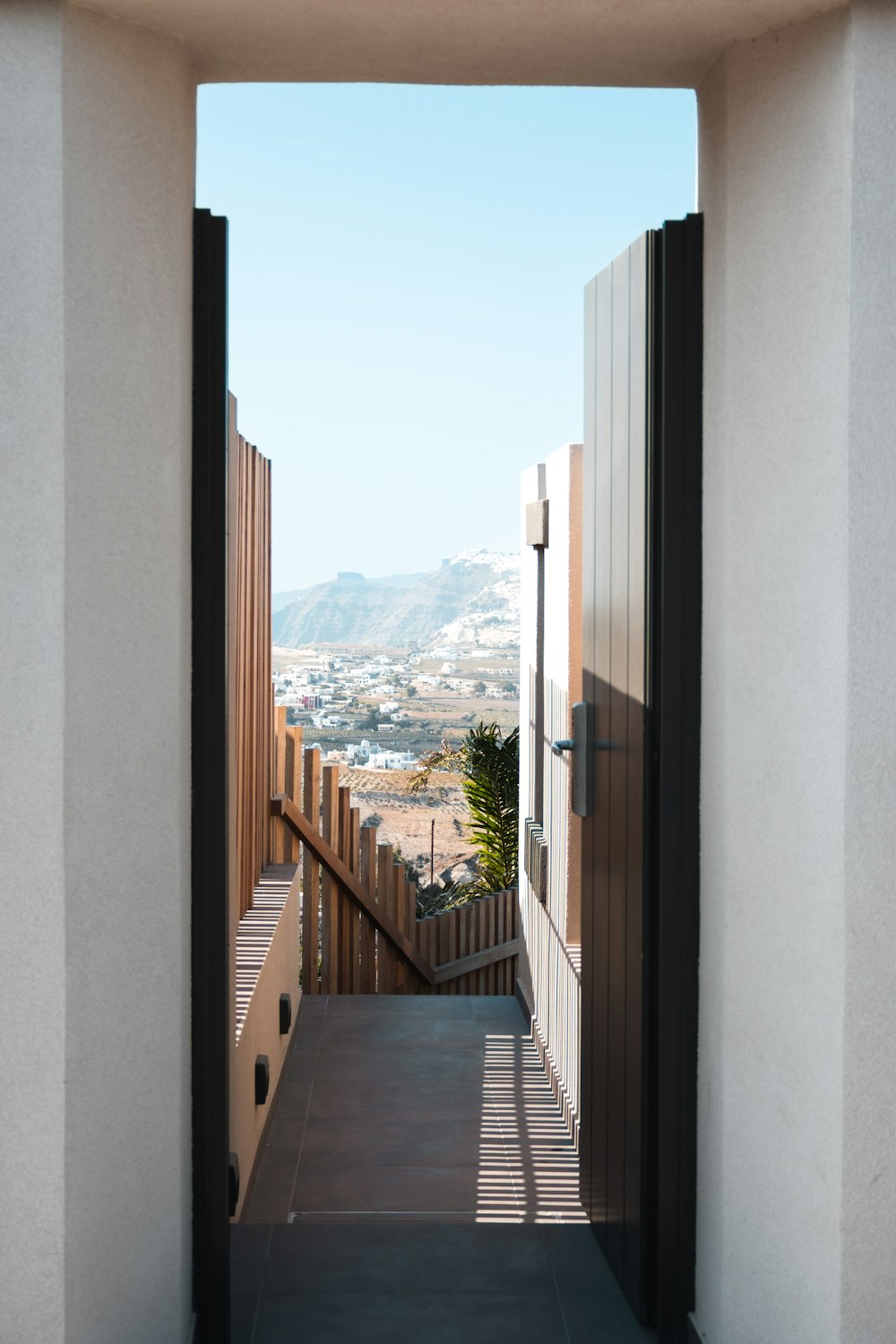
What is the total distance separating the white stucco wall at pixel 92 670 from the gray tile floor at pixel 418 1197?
0.57 metres

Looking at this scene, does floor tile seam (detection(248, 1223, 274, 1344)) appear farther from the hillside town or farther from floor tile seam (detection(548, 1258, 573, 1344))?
the hillside town

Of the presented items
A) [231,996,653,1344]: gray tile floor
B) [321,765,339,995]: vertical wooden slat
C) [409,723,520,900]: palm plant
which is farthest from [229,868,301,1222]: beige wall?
[409,723,520,900]: palm plant

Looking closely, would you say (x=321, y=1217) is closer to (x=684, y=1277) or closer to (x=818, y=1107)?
(x=684, y=1277)

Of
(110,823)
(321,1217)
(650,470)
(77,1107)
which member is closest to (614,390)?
(650,470)

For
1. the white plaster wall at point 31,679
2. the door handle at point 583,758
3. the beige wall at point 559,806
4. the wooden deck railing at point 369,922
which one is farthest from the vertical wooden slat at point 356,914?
the white plaster wall at point 31,679

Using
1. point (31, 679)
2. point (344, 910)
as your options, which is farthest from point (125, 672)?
point (344, 910)

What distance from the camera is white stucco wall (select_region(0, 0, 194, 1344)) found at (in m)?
2.45

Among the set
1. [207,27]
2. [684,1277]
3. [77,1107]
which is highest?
[207,27]

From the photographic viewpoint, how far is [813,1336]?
2506 mm

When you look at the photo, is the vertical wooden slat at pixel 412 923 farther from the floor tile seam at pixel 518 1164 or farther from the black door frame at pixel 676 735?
the black door frame at pixel 676 735

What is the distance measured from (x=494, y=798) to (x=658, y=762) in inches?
281

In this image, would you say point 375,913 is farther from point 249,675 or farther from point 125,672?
point 125,672

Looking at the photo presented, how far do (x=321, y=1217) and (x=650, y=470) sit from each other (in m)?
Answer: 2.73

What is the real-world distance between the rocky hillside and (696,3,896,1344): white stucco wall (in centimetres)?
2123
